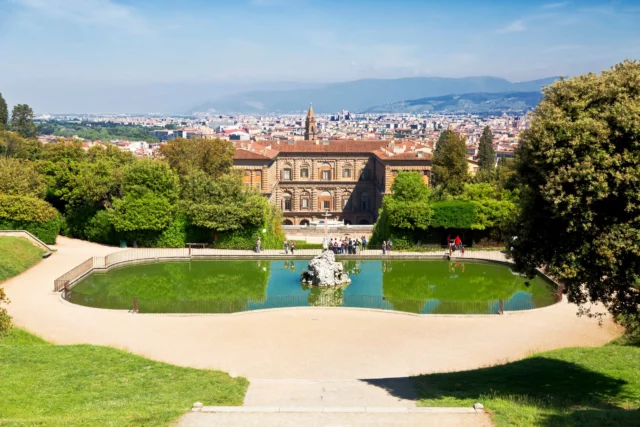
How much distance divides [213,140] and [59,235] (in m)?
12.8

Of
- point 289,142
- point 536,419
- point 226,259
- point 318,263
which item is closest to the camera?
point 536,419

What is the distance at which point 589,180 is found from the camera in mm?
11609

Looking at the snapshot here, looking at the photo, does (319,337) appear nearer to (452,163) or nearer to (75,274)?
(75,274)

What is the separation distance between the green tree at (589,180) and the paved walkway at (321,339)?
4294 millimetres

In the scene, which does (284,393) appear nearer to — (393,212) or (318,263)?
(318,263)

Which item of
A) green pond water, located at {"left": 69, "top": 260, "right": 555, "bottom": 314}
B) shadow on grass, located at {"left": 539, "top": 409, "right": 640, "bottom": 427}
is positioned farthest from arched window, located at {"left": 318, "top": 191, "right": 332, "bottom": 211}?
shadow on grass, located at {"left": 539, "top": 409, "right": 640, "bottom": 427}

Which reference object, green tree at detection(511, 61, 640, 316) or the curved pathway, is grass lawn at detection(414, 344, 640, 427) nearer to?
the curved pathway

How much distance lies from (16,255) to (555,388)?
24178mm

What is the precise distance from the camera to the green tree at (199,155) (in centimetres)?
4534

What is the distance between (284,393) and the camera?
1398cm

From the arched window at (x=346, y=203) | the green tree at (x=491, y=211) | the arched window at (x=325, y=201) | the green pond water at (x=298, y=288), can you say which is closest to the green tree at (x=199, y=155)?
the green pond water at (x=298, y=288)

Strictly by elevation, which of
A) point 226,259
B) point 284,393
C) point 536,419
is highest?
point 536,419

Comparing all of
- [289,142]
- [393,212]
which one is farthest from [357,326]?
[289,142]

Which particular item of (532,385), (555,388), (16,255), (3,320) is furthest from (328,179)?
(555,388)
